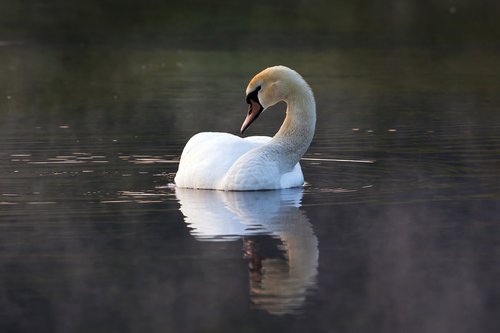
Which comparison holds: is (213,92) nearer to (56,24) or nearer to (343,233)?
(343,233)

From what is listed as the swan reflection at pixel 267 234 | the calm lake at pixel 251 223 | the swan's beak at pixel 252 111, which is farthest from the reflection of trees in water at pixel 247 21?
the swan reflection at pixel 267 234

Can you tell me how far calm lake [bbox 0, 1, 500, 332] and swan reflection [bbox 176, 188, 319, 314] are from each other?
2 centimetres

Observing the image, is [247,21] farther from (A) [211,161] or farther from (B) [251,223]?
(B) [251,223]

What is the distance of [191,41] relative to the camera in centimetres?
3450

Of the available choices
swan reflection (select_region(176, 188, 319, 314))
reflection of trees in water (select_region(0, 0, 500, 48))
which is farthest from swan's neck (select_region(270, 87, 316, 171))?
reflection of trees in water (select_region(0, 0, 500, 48))

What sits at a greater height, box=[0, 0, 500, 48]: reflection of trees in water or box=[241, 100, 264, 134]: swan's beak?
box=[0, 0, 500, 48]: reflection of trees in water

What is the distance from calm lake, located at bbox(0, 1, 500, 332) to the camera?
310 inches

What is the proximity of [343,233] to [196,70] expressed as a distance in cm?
1728

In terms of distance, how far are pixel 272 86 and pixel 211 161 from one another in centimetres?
97

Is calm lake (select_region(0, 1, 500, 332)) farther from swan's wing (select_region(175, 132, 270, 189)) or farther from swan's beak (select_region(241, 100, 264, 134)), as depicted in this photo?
swan's beak (select_region(241, 100, 264, 134))

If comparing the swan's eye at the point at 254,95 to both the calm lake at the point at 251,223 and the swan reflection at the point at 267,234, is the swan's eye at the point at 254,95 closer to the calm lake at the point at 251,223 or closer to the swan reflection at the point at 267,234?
the calm lake at the point at 251,223

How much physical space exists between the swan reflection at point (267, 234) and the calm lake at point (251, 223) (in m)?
0.02

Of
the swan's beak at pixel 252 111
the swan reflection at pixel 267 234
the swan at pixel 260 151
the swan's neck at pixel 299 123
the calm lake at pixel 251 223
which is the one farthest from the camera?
the swan's beak at pixel 252 111

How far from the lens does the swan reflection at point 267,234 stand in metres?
8.30
